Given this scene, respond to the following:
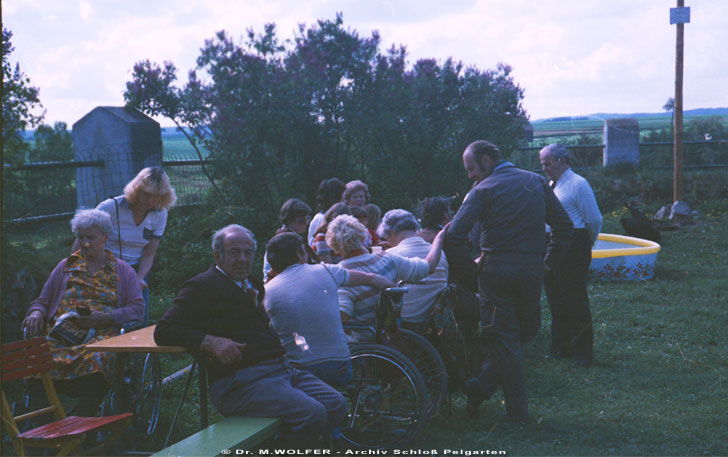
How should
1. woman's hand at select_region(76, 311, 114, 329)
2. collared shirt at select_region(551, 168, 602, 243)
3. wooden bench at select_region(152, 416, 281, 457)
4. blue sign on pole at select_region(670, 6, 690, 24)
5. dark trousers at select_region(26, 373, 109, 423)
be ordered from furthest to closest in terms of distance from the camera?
blue sign on pole at select_region(670, 6, 690, 24) → collared shirt at select_region(551, 168, 602, 243) → woman's hand at select_region(76, 311, 114, 329) → dark trousers at select_region(26, 373, 109, 423) → wooden bench at select_region(152, 416, 281, 457)

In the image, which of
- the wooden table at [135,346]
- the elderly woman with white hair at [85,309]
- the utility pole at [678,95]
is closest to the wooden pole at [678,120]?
the utility pole at [678,95]

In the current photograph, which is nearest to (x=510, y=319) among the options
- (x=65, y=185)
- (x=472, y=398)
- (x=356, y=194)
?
(x=472, y=398)

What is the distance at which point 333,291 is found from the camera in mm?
4309

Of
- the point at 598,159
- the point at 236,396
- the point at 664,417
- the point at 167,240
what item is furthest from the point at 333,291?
the point at 598,159

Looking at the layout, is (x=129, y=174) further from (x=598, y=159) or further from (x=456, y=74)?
(x=598, y=159)

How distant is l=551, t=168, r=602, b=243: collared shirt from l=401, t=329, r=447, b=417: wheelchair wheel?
212 centimetres

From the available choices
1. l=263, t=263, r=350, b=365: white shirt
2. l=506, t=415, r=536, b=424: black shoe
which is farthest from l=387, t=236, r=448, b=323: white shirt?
l=263, t=263, r=350, b=365: white shirt

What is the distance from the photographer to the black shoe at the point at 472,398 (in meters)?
5.07

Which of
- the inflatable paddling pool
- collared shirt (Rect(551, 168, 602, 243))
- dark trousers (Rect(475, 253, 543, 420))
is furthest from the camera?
the inflatable paddling pool

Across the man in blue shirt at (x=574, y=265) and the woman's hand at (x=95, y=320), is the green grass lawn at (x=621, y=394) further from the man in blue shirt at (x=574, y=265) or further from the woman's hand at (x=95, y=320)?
the woman's hand at (x=95, y=320)

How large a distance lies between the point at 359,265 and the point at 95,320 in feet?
5.34

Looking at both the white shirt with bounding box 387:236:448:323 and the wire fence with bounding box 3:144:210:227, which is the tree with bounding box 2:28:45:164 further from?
the white shirt with bounding box 387:236:448:323

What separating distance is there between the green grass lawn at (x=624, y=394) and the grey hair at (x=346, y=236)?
127 centimetres

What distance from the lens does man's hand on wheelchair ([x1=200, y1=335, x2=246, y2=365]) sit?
3.65m
